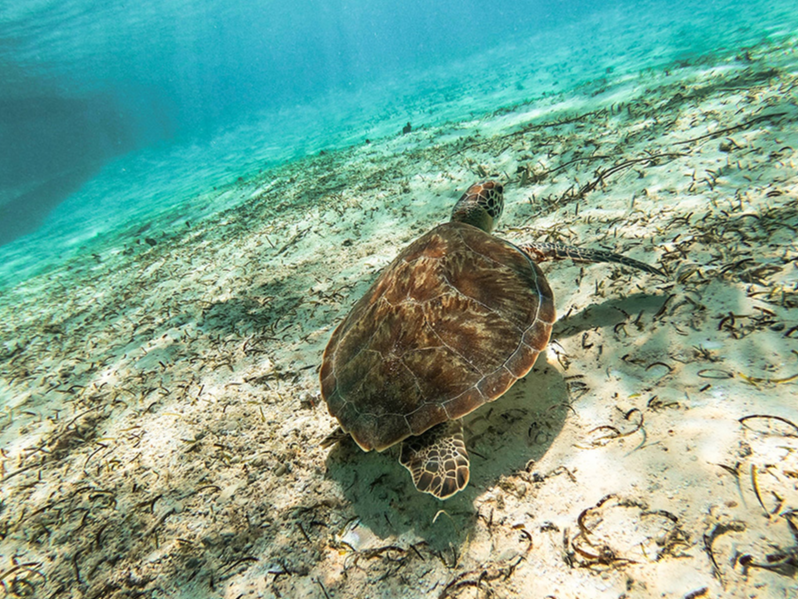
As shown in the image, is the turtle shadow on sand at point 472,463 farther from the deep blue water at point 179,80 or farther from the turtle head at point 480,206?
the deep blue water at point 179,80

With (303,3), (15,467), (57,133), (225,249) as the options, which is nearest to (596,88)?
(225,249)

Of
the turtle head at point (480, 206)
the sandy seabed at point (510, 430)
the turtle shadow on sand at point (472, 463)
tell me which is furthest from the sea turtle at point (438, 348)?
the turtle head at point (480, 206)

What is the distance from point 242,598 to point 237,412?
57.3 inches

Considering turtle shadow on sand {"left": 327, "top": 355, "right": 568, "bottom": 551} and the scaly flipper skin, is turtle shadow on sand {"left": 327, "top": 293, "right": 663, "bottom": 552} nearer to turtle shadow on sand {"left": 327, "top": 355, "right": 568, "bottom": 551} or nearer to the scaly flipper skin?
turtle shadow on sand {"left": 327, "top": 355, "right": 568, "bottom": 551}

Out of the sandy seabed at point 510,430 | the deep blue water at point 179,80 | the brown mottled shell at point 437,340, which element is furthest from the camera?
the deep blue water at point 179,80

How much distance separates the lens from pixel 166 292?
18.8 ft

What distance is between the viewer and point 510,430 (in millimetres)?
2168

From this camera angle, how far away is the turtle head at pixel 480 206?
3645 millimetres

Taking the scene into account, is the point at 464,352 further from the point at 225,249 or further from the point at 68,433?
the point at 225,249

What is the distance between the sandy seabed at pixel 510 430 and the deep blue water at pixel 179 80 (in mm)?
10882

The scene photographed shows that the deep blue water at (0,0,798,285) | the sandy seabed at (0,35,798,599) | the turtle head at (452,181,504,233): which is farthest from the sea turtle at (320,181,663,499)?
the deep blue water at (0,0,798,285)

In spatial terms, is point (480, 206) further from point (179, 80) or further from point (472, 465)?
point (179, 80)

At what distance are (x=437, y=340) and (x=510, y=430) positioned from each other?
0.78m

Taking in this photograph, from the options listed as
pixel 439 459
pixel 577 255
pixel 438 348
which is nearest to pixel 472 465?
pixel 439 459
